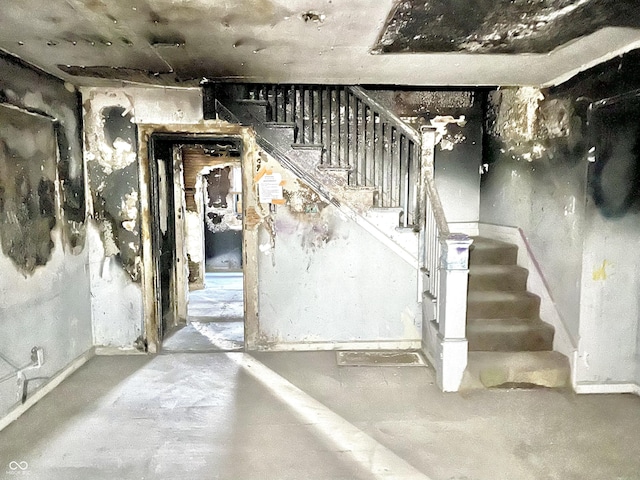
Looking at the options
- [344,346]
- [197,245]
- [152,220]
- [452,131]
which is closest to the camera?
[152,220]

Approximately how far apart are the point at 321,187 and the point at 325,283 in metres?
0.91

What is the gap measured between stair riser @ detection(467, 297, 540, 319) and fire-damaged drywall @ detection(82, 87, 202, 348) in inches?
116

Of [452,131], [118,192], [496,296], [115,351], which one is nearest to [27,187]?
[118,192]

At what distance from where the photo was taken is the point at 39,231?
2.90 m

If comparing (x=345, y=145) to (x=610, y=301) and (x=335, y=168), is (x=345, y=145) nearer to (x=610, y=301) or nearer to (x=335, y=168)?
(x=335, y=168)

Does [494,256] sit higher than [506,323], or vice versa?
[494,256]

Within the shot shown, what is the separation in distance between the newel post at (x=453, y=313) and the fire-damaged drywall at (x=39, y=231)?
117 inches

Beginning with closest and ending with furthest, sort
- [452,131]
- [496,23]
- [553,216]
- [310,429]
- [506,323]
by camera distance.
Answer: [496,23]
[310,429]
[553,216]
[506,323]
[452,131]

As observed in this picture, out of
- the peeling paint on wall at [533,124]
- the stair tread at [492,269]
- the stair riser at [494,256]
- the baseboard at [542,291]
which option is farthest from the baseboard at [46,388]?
the peeling paint on wall at [533,124]

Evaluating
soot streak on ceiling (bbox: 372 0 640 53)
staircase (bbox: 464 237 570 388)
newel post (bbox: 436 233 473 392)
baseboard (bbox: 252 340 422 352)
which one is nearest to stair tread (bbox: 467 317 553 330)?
staircase (bbox: 464 237 570 388)

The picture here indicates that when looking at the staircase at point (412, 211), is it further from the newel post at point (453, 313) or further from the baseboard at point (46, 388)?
the baseboard at point (46, 388)

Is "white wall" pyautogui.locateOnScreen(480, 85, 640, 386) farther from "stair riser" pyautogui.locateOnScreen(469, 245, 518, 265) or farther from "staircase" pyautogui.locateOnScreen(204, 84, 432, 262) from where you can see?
"staircase" pyautogui.locateOnScreen(204, 84, 432, 262)

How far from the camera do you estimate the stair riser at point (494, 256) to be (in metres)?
3.69

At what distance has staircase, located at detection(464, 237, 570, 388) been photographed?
297 centimetres
